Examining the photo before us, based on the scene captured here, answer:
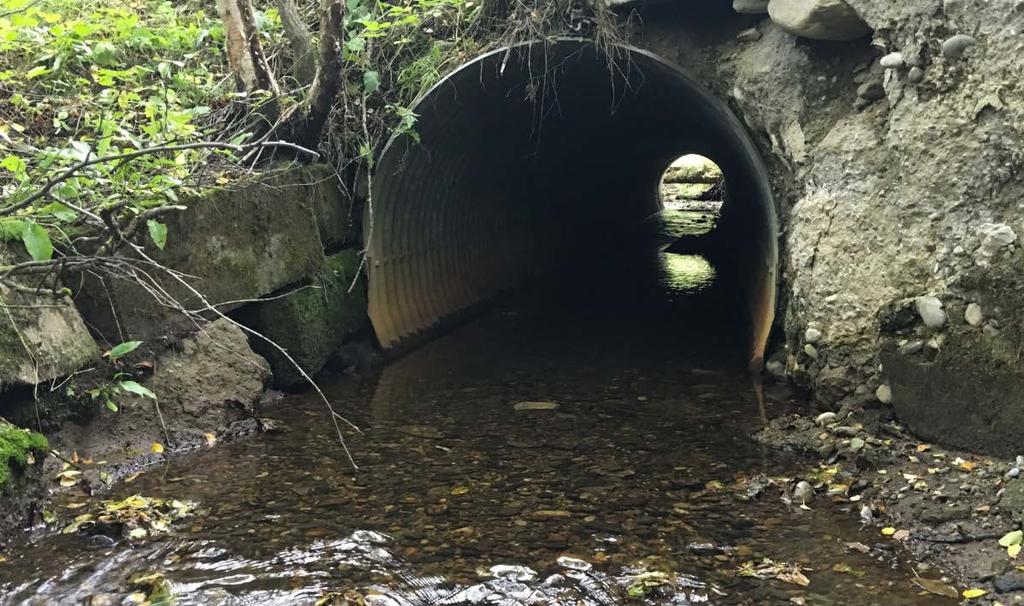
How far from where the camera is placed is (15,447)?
3504mm

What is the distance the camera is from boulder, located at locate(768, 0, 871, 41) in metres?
4.44

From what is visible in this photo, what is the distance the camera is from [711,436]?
470 cm

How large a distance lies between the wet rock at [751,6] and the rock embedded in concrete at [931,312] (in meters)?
2.27

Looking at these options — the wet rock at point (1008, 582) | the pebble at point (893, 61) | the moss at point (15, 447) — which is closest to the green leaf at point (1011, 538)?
the wet rock at point (1008, 582)

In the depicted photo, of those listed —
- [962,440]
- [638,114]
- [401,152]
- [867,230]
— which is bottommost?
[962,440]

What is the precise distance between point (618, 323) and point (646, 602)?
5.76 metres

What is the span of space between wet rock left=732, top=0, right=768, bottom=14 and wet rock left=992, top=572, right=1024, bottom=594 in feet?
12.3

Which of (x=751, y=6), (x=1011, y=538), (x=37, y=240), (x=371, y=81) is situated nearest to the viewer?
(x=1011, y=538)

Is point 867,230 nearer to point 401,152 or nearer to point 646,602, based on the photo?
point 646,602

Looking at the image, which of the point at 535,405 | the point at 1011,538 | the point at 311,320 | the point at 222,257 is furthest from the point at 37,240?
the point at 1011,538

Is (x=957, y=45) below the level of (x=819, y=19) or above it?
below

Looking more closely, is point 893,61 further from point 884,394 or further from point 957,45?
point 884,394

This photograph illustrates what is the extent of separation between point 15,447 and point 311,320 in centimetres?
262

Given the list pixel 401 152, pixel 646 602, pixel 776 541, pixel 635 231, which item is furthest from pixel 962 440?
pixel 635 231
